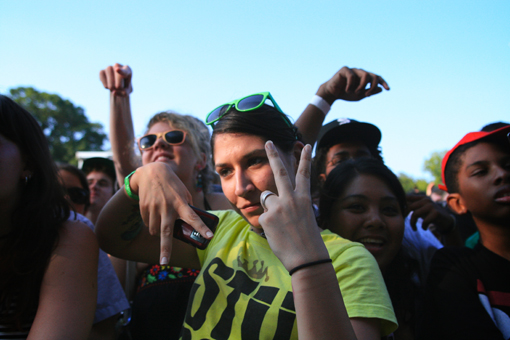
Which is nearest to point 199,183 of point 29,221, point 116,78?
point 116,78

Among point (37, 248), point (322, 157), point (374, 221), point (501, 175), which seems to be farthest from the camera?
point (322, 157)

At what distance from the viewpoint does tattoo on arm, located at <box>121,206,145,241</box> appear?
5.56ft

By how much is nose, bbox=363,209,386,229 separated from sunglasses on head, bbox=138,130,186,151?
1635 millimetres

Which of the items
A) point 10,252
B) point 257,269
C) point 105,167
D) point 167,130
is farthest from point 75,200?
point 257,269

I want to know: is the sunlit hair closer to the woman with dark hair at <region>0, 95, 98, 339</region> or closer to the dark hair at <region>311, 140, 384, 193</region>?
the dark hair at <region>311, 140, 384, 193</region>

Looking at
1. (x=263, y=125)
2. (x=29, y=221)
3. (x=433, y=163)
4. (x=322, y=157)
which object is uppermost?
(x=433, y=163)

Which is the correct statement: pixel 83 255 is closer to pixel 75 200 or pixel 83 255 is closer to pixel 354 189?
pixel 354 189

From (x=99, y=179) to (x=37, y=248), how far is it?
8.52 ft

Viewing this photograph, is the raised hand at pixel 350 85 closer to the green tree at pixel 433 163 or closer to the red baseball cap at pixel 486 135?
the red baseball cap at pixel 486 135

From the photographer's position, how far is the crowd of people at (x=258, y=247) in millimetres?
1168

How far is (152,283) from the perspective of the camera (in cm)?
214

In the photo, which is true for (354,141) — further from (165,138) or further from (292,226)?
(292,226)

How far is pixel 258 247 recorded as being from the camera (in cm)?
161

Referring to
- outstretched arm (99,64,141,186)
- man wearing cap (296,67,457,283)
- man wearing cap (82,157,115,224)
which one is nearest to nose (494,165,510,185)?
man wearing cap (296,67,457,283)
